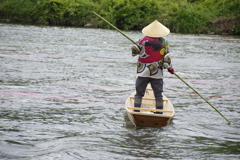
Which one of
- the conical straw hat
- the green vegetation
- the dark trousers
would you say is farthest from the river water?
the green vegetation

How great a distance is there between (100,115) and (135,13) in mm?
39765

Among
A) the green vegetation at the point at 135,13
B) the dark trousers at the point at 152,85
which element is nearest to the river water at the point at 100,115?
the dark trousers at the point at 152,85

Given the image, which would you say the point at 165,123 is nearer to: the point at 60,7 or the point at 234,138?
the point at 234,138

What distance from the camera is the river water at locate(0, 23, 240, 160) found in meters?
5.20

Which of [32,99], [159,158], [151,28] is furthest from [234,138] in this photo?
[32,99]

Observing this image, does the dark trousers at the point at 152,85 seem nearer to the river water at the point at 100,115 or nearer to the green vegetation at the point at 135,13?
the river water at the point at 100,115

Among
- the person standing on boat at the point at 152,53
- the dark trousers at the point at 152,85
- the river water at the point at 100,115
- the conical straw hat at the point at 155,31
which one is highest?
the conical straw hat at the point at 155,31

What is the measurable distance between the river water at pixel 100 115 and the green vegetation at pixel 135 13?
2693 centimetres

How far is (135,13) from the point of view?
1802 inches

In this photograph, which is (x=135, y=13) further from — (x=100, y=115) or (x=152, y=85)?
(x=152, y=85)

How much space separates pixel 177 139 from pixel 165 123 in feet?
1.70

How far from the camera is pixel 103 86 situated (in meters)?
10.0

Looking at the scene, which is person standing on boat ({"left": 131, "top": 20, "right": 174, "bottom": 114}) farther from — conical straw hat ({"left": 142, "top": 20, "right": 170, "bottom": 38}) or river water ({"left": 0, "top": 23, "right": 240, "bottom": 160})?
river water ({"left": 0, "top": 23, "right": 240, "bottom": 160})

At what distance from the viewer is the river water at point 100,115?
5195mm
